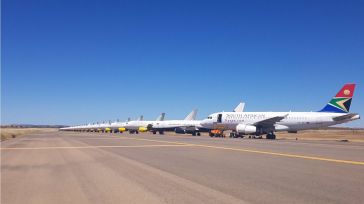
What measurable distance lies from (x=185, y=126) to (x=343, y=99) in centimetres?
3461

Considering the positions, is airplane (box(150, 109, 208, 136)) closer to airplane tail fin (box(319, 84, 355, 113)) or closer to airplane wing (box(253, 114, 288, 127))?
airplane wing (box(253, 114, 288, 127))

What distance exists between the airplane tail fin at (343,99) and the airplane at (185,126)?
2117cm

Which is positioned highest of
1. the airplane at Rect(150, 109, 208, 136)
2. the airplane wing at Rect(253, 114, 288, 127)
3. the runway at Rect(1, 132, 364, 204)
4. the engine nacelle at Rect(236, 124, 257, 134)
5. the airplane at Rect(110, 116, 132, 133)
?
the airplane at Rect(110, 116, 132, 133)

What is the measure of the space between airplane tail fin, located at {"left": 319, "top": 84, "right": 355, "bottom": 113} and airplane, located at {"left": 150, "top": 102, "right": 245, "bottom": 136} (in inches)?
833

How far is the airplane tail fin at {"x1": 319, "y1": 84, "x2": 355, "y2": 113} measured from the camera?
5200 cm

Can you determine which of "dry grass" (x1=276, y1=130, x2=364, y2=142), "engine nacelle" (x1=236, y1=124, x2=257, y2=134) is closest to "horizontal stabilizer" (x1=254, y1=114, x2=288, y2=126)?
"engine nacelle" (x1=236, y1=124, x2=257, y2=134)

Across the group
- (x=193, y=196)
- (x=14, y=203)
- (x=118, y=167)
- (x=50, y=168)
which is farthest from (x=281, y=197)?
(x=50, y=168)

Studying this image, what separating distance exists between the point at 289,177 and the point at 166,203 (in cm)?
486

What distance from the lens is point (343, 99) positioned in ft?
171

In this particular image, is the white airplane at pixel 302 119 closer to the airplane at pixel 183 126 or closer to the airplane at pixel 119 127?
the airplane at pixel 183 126

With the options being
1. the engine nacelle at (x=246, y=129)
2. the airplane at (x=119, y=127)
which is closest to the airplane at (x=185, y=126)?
the engine nacelle at (x=246, y=129)

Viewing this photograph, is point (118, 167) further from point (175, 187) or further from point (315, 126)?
point (315, 126)

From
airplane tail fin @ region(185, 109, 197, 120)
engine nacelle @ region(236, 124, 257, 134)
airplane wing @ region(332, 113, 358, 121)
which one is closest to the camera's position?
airplane wing @ region(332, 113, 358, 121)

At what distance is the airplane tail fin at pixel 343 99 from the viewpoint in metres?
52.0
